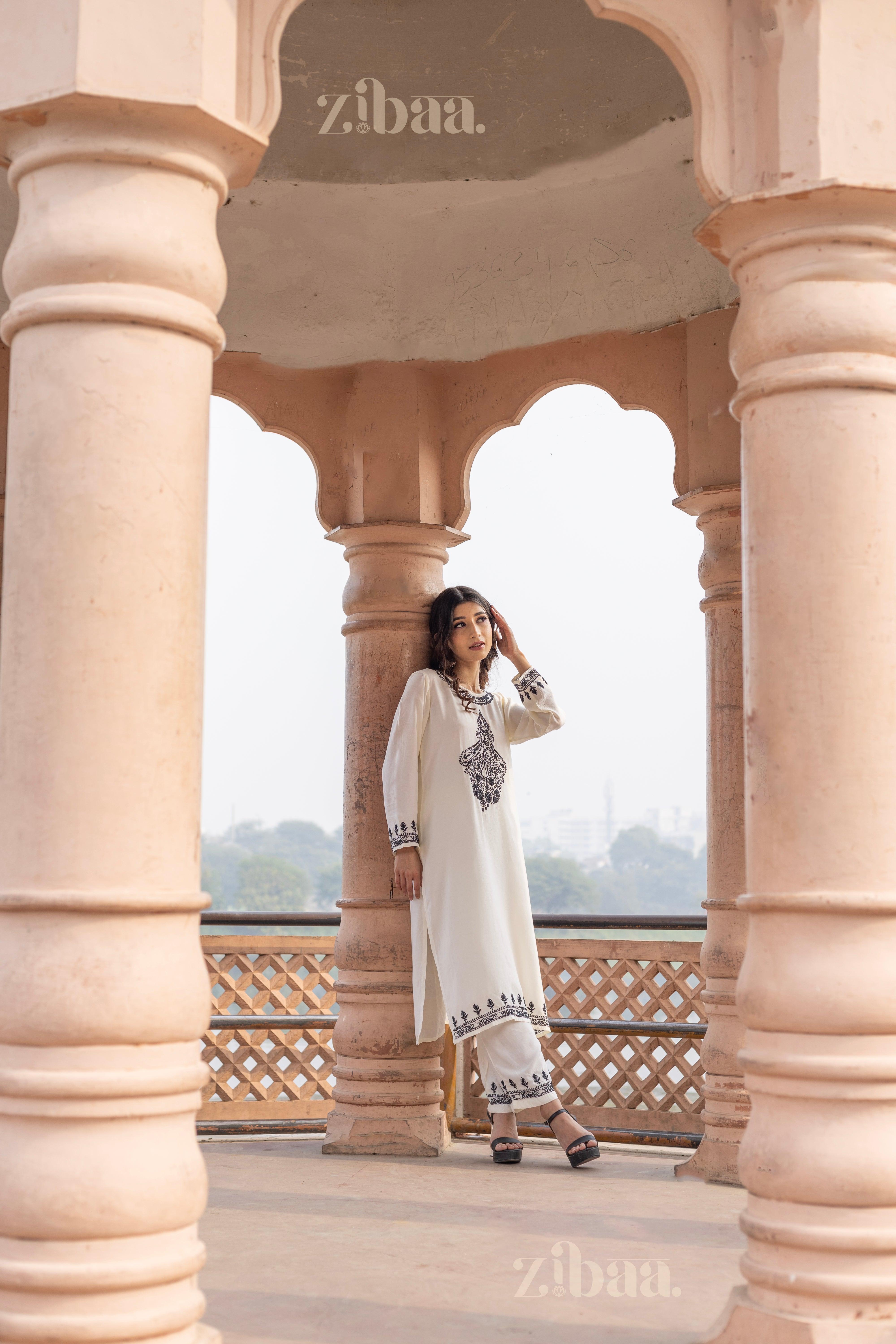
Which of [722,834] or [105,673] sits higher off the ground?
[105,673]

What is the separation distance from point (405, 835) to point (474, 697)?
0.62 meters

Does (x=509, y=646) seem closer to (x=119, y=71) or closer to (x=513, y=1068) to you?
(x=513, y=1068)

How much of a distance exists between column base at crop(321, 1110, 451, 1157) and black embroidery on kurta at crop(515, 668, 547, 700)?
5.49ft

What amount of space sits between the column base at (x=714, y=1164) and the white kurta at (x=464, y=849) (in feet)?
2.25

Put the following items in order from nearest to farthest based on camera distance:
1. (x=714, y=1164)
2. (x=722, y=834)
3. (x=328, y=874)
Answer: (x=714, y=1164) < (x=722, y=834) < (x=328, y=874)

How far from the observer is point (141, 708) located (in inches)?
107

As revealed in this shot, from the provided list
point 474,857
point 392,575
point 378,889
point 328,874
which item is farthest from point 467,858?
point 328,874

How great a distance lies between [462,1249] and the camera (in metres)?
3.97

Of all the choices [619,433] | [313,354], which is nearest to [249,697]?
[619,433]

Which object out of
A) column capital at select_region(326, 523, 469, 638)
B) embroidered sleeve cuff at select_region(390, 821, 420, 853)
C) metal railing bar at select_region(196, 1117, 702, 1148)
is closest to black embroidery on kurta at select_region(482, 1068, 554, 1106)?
metal railing bar at select_region(196, 1117, 702, 1148)

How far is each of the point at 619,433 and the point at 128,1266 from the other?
51.9 metres

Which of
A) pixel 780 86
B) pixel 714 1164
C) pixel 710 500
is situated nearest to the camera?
pixel 780 86

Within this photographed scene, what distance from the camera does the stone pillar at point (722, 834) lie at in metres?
5.09

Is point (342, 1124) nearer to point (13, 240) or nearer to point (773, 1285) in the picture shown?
point (773, 1285)
